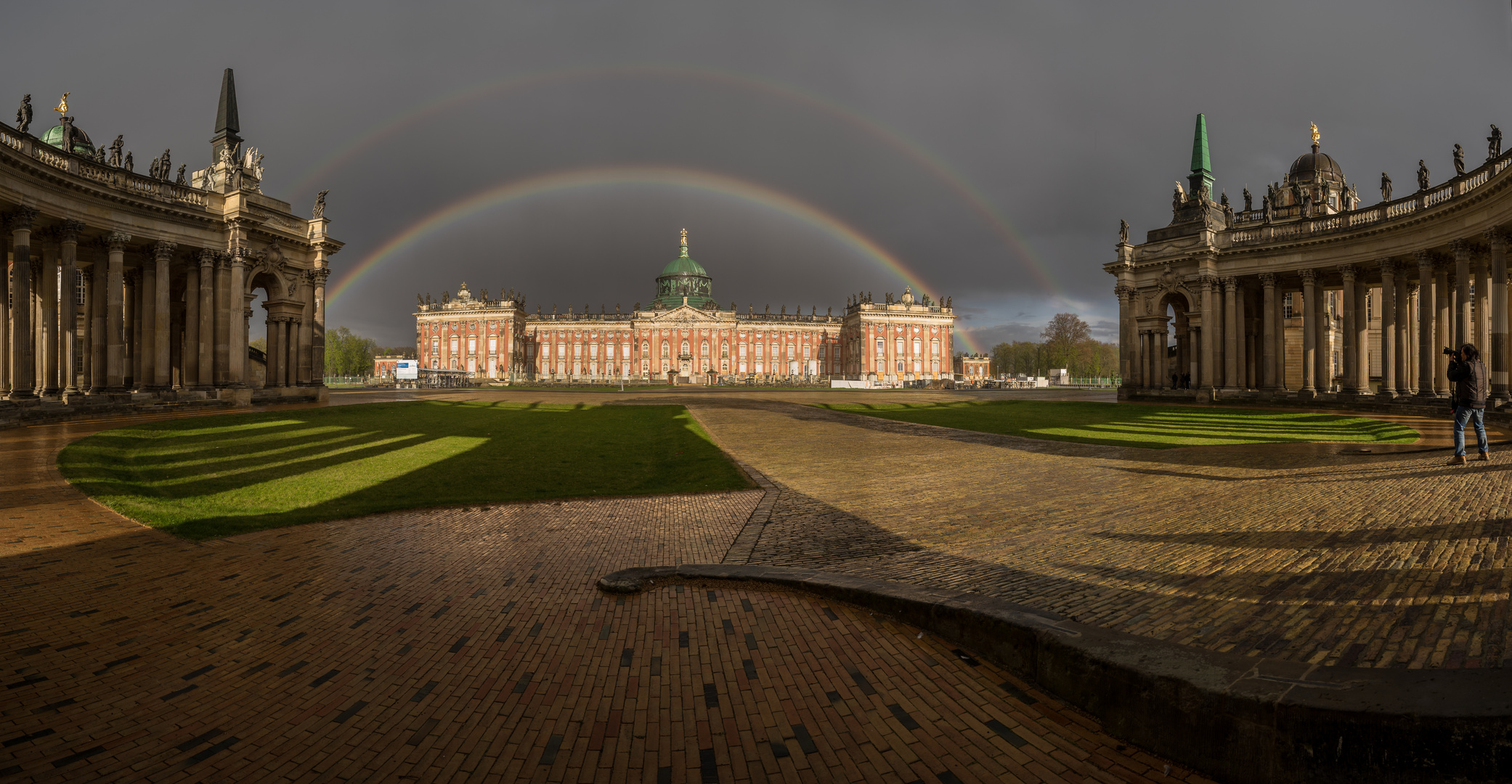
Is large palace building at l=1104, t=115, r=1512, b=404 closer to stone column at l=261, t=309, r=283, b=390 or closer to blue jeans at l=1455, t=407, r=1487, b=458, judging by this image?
blue jeans at l=1455, t=407, r=1487, b=458

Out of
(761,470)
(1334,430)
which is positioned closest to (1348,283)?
(1334,430)

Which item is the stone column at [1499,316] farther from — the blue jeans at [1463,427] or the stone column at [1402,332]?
the blue jeans at [1463,427]

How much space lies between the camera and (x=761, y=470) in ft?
42.5

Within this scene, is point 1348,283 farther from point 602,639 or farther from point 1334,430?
point 602,639

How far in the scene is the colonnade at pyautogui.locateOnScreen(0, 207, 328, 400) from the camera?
22.5 metres

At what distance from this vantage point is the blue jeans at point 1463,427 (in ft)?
34.0

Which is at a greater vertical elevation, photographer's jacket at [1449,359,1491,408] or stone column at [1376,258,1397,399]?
stone column at [1376,258,1397,399]

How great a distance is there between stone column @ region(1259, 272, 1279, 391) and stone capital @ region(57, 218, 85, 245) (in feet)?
177

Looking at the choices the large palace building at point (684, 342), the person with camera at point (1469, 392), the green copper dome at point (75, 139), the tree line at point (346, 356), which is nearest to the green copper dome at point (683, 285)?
the large palace building at point (684, 342)

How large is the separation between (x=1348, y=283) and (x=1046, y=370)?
264ft

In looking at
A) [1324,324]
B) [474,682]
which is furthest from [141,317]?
[1324,324]

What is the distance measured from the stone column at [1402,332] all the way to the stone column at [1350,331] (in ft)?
5.17

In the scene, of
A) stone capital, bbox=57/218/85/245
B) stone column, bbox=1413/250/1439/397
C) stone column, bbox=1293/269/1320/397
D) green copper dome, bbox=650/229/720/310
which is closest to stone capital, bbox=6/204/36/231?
stone capital, bbox=57/218/85/245

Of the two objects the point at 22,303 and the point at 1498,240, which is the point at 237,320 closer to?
the point at 22,303
